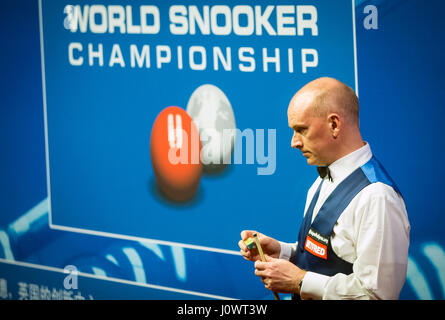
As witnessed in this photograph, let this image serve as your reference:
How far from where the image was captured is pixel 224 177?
296 centimetres

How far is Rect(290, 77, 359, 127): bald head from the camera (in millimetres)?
1938

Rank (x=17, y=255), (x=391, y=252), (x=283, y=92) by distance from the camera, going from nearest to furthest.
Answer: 1. (x=391, y=252)
2. (x=283, y=92)
3. (x=17, y=255)

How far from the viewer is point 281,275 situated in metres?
2.00

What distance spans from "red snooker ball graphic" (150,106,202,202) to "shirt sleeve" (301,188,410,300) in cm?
130

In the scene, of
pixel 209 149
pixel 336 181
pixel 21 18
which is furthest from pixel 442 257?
pixel 21 18

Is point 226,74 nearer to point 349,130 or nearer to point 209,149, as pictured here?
point 209,149

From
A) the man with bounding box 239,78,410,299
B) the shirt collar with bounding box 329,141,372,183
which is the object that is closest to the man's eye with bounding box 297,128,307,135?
the man with bounding box 239,78,410,299

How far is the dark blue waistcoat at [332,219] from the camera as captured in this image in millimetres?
1928

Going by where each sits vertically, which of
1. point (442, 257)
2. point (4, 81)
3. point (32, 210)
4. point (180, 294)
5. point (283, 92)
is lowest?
point (180, 294)

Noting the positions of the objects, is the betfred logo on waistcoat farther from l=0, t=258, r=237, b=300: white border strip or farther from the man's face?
l=0, t=258, r=237, b=300: white border strip

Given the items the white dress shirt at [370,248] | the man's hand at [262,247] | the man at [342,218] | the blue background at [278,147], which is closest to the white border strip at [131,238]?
the blue background at [278,147]

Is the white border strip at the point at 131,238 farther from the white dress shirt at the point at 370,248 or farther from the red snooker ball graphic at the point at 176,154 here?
the white dress shirt at the point at 370,248

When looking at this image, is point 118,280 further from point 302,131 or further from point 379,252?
point 379,252

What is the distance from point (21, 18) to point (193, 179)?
4.71 feet
